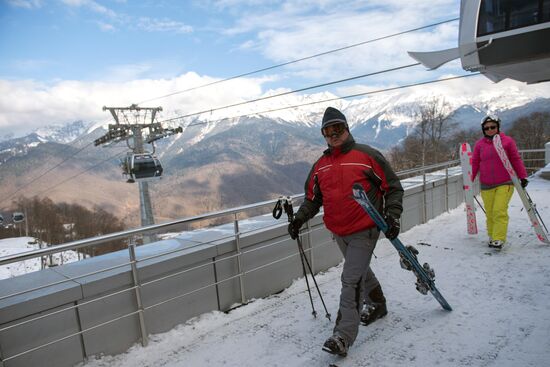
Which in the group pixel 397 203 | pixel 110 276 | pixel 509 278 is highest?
pixel 397 203

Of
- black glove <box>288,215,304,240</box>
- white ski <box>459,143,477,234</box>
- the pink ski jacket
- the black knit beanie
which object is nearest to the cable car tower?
white ski <box>459,143,477,234</box>

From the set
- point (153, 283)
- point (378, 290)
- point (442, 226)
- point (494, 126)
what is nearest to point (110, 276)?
point (153, 283)

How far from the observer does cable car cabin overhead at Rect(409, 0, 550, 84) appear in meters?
4.98

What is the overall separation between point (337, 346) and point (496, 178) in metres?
3.84

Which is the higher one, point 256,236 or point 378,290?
point 256,236

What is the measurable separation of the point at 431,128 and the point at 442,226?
50235 millimetres

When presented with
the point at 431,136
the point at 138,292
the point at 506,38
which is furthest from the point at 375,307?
the point at 431,136

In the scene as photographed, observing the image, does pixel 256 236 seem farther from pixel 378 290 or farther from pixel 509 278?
pixel 509 278

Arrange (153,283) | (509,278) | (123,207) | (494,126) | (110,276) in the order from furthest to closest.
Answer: (123,207), (494,126), (509,278), (153,283), (110,276)

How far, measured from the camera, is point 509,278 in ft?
14.5

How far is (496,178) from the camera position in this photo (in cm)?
540

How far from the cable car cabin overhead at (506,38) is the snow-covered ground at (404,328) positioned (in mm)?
2546

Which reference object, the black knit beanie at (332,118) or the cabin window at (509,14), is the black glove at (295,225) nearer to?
the black knit beanie at (332,118)

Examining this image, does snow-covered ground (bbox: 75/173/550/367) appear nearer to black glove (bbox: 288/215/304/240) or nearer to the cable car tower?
black glove (bbox: 288/215/304/240)
